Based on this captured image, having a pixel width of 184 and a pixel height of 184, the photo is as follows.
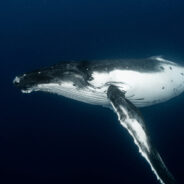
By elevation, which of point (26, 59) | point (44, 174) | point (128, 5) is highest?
point (128, 5)

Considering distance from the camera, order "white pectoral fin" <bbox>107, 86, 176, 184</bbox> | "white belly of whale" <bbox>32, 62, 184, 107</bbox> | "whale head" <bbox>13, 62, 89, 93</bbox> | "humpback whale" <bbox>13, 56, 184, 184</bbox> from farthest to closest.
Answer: "white belly of whale" <bbox>32, 62, 184, 107</bbox> → "whale head" <bbox>13, 62, 89, 93</bbox> → "humpback whale" <bbox>13, 56, 184, 184</bbox> → "white pectoral fin" <bbox>107, 86, 176, 184</bbox>

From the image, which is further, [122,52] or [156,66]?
[122,52]

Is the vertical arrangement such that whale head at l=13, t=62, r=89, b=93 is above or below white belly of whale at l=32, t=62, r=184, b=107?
above

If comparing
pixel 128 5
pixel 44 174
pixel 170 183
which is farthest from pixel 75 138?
pixel 128 5

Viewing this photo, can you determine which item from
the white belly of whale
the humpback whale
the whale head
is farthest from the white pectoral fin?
the whale head

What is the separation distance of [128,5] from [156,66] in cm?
3407

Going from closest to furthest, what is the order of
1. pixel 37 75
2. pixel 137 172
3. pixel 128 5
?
pixel 37 75
pixel 137 172
pixel 128 5

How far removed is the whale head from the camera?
6.92 m

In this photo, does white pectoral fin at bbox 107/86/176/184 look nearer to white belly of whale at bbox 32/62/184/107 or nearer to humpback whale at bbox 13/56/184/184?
humpback whale at bbox 13/56/184/184

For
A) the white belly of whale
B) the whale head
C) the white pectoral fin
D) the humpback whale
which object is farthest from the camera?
the white belly of whale

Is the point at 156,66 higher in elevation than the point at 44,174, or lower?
lower

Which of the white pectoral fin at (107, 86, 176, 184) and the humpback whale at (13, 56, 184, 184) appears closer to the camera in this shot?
the white pectoral fin at (107, 86, 176, 184)

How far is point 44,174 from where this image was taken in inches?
596

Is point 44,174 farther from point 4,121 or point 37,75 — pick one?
point 37,75
